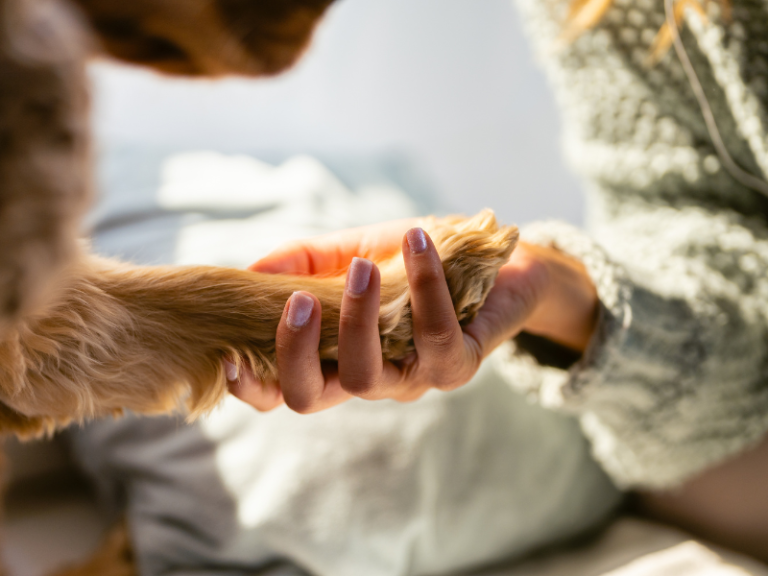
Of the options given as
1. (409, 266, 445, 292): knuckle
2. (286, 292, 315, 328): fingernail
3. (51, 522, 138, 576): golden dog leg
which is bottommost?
(51, 522, 138, 576): golden dog leg

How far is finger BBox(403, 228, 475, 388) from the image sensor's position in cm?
44

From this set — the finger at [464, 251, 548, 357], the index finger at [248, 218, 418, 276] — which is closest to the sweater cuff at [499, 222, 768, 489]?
the finger at [464, 251, 548, 357]

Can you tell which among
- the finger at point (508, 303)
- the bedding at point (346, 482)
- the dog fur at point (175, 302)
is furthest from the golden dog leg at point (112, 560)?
the finger at point (508, 303)

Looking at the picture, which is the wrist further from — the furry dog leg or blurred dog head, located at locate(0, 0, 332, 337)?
blurred dog head, located at locate(0, 0, 332, 337)

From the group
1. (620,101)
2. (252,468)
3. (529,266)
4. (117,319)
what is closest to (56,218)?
(117,319)

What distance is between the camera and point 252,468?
76 cm

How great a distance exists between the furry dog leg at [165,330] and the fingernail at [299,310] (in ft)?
0.10

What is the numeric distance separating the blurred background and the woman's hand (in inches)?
31.4

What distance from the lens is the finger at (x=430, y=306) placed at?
440 millimetres

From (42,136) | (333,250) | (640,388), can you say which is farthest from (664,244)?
(42,136)

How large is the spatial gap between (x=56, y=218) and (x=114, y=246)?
0.70 m

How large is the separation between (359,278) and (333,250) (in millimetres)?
172

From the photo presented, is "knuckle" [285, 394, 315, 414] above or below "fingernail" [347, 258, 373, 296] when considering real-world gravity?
below

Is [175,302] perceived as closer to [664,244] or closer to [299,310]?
[299,310]
